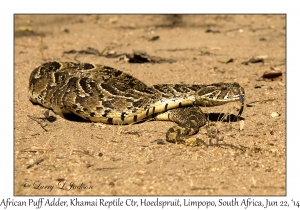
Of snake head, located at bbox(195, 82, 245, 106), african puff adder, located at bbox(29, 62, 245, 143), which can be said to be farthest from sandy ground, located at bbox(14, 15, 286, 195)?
snake head, located at bbox(195, 82, 245, 106)

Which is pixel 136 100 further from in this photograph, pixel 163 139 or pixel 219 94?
pixel 219 94

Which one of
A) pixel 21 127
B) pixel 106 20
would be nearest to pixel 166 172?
pixel 21 127

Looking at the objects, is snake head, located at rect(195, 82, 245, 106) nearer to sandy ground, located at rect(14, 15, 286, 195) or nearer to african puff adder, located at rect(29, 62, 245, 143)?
african puff adder, located at rect(29, 62, 245, 143)

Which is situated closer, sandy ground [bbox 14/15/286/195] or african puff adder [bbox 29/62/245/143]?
sandy ground [bbox 14/15/286/195]

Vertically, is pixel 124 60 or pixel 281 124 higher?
pixel 124 60

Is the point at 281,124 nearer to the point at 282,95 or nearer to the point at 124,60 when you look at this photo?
the point at 282,95
